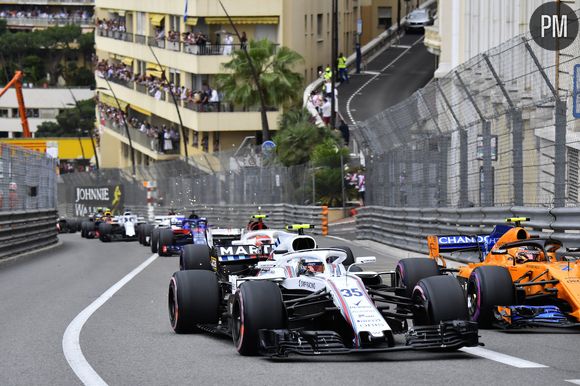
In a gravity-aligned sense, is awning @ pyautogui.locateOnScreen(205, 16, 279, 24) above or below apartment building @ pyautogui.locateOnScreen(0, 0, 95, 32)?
below

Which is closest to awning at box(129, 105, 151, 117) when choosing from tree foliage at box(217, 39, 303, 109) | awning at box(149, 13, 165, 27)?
awning at box(149, 13, 165, 27)

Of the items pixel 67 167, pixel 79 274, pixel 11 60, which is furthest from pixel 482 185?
pixel 11 60

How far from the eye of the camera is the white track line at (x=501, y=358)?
963 centimetres

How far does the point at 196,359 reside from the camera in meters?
10.4

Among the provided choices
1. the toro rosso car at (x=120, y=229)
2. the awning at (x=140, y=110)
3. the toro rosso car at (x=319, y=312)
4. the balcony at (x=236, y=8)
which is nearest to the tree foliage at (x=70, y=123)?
the awning at (x=140, y=110)

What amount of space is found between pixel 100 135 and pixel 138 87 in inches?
891

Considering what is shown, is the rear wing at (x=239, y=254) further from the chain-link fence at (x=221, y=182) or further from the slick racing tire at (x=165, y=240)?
the chain-link fence at (x=221, y=182)

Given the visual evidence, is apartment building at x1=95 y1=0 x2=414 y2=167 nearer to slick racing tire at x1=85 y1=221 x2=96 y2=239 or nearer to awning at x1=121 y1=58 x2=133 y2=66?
awning at x1=121 y1=58 x2=133 y2=66

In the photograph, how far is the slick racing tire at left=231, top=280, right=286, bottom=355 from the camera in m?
10.4

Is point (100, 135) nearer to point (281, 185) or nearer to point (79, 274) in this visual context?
point (281, 185)

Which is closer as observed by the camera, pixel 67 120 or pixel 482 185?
pixel 482 185

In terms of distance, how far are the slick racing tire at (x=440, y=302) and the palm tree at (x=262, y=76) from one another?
1928 inches

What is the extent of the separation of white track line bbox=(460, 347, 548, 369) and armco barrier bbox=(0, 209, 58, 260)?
57.8ft

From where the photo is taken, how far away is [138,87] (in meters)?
87.2
